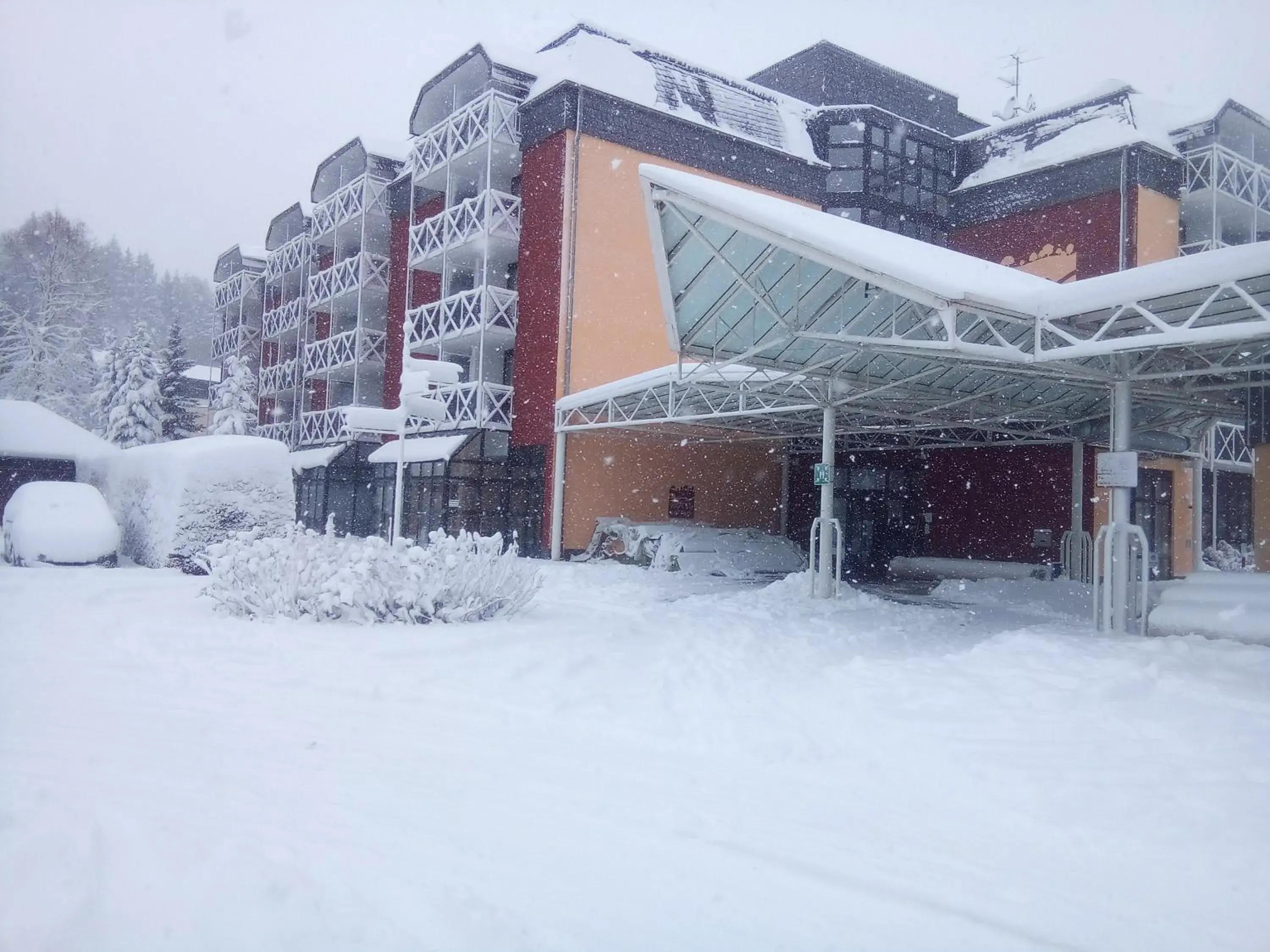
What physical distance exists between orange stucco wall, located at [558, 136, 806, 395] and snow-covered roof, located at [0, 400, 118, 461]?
9.92m

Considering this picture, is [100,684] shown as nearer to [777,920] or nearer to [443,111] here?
[777,920]

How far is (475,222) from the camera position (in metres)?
21.1

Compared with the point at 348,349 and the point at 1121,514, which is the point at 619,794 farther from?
the point at 348,349

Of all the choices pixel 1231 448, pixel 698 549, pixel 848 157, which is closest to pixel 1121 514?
pixel 698 549

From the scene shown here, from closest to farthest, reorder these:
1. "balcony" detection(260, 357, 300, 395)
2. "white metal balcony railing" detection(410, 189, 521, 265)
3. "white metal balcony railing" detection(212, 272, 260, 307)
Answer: "white metal balcony railing" detection(410, 189, 521, 265)
"balcony" detection(260, 357, 300, 395)
"white metal balcony railing" detection(212, 272, 260, 307)

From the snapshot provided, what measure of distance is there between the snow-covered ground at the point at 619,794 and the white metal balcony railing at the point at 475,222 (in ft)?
47.9

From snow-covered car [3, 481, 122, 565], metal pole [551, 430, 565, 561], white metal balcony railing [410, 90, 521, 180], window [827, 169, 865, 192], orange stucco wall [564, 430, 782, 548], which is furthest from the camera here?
window [827, 169, 865, 192]

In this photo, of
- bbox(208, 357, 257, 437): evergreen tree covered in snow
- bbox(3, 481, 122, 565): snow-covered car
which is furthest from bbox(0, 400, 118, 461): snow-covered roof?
bbox(208, 357, 257, 437): evergreen tree covered in snow

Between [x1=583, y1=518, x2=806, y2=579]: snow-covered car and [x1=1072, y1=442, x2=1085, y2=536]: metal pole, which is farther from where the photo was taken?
[x1=1072, y1=442, x2=1085, y2=536]: metal pole

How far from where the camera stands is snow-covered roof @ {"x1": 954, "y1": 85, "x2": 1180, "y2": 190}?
2031 cm

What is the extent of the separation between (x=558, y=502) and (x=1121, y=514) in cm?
1189

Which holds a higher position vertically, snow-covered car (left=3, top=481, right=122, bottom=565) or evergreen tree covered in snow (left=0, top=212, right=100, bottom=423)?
evergreen tree covered in snow (left=0, top=212, right=100, bottom=423)

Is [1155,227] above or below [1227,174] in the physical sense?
below

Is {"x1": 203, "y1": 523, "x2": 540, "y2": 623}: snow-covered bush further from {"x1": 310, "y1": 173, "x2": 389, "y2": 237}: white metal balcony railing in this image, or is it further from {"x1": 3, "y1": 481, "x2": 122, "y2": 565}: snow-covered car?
{"x1": 310, "y1": 173, "x2": 389, "y2": 237}: white metal balcony railing
